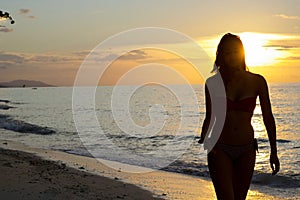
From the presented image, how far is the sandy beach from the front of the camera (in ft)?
28.1

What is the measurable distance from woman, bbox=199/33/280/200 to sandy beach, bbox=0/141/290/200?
5.07 meters

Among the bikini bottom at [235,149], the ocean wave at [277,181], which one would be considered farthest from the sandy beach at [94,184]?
the bikini bottom at [235,149]

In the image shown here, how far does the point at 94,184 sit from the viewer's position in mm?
10719

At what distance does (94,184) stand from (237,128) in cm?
751

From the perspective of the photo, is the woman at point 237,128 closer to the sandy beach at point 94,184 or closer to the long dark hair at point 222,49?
the long dark hair at point 222,49

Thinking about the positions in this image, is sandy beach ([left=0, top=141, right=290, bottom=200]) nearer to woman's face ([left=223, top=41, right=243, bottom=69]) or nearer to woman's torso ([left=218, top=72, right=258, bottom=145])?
woman's torso ([left=218, top=72, right=258, bottom=145])

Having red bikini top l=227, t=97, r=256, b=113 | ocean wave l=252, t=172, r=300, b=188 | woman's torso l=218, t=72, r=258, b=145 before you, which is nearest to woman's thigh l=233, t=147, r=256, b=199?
woman's torso l=218, t=72, r=258, b=145

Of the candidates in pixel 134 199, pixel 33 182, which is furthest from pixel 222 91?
pixel 33 182

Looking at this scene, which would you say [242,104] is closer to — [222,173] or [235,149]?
[235,149]

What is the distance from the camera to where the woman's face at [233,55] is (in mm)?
3789

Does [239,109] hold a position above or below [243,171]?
above

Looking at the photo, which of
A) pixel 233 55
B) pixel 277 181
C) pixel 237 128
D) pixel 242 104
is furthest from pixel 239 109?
pixel 277 181

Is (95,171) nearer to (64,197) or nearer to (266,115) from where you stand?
(64,197)

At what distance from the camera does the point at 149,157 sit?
18.7m
